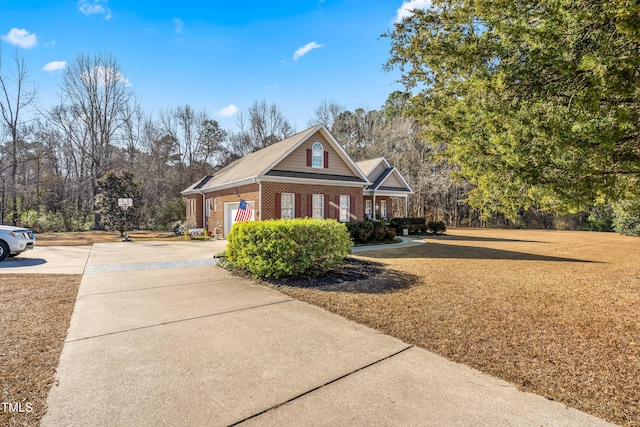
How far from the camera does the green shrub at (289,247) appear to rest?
23.9ft

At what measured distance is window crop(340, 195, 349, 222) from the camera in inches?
675

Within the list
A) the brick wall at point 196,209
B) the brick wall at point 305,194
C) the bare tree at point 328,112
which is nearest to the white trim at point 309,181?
the brick wall at point 305,194

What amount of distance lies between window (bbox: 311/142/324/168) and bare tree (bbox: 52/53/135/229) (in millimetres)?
23082

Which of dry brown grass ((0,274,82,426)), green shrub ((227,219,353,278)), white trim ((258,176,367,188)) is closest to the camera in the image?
dry brown grass ((0,274,82,426))

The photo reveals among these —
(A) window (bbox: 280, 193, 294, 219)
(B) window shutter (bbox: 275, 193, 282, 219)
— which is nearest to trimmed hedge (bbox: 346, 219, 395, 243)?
(A) window (bbox: 280, 193, 294, 219)

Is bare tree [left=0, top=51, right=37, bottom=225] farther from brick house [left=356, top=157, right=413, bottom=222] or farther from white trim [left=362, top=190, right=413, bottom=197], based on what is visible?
brick house [left=356, top=157, right=413, bottom=222]

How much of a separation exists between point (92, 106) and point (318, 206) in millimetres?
27131

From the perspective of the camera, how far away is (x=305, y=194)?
15758 mm

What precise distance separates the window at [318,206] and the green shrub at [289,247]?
25.8ft

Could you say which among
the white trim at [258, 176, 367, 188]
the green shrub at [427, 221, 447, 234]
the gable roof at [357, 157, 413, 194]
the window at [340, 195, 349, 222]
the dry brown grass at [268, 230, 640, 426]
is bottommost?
the dry brown grass at [268, 230, 640, 426]

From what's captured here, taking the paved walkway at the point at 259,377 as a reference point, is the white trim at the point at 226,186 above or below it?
above

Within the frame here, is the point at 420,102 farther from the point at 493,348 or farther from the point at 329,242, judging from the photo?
the point at 493,348

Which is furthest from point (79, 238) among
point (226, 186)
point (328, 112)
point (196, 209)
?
point (328, 112)

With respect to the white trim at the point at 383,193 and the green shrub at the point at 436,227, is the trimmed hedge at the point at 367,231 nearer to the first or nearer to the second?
the white trim at the point at 383,193
